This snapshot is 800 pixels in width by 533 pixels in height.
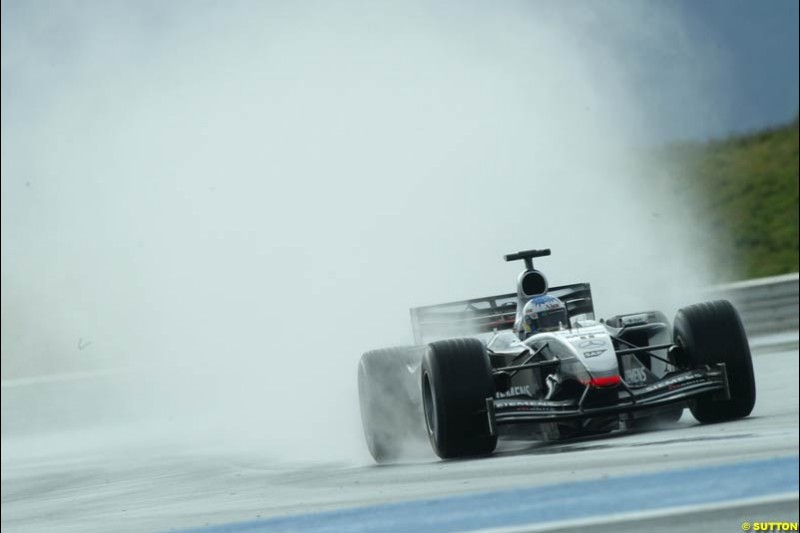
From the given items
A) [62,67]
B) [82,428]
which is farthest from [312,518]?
[62,67]

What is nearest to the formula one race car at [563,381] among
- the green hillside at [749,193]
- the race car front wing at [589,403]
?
the race car front wing at [589,403]

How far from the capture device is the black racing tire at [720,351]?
9047 millimetres

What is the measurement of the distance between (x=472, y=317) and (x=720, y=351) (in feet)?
8.96

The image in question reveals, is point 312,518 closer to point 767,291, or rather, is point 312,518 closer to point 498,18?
point 767,291

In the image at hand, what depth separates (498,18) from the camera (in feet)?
75.5

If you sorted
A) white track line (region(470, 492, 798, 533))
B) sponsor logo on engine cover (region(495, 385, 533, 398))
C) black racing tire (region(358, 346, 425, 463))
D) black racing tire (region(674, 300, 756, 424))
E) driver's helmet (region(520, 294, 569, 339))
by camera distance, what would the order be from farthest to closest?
black racing tire (region(358, 346, 425, 463)), driver's helmet (region(520, 294, 569, 339)), sponsor logo on engine cover (region(495, 385, 533, 398)), black racing tire (region(674, 300, 756, 424)), white track line (region(470, 492, 798, 533))

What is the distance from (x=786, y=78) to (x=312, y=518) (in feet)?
88.5

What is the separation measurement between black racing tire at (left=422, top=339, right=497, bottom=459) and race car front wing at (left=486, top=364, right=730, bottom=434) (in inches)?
5.0

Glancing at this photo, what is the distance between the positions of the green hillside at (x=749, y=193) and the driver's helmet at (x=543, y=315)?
56.1ft

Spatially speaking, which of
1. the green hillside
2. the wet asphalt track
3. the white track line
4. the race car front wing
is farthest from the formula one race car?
the green hillside

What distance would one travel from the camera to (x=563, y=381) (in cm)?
911

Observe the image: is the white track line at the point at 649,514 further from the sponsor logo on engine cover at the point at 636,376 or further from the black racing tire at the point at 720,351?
the sponsor logo on engine cover at the point at 636,376

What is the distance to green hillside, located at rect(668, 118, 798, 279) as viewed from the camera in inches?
1085

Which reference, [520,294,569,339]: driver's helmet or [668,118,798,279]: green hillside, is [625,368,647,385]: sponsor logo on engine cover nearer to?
[520,294,569,339]: driver's helmet
